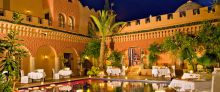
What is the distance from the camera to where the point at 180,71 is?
16.6 meters

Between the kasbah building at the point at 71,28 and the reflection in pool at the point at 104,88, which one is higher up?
the kasbah building at the point at 71,28

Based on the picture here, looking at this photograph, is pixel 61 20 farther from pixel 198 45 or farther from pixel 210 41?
pixel 210 41

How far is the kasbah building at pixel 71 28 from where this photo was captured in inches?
634

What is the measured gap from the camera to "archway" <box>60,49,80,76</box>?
1959 cm

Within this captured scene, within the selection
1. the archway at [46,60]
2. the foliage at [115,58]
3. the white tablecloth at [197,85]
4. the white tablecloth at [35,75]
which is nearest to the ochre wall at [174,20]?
the foliage at [115,58]

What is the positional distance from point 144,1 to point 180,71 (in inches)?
485

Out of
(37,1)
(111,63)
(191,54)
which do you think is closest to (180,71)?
(191,54)

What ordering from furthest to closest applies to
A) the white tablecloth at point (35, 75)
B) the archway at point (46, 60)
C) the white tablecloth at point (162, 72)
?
the archway at point (46, 60) < the white tablecloth at point (162, 72) < the white tablecloth at point (35, 75)

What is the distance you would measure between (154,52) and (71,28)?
6733mm

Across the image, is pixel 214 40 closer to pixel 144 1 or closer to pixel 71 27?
pixel 71 27

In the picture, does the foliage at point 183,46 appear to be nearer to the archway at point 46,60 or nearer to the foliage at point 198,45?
the foliage at point 198,45

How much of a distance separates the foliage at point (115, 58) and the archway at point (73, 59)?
262 cm

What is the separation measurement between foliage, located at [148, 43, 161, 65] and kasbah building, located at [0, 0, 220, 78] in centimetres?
59

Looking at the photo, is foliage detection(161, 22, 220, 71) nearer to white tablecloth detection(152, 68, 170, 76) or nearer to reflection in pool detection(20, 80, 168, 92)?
A: white tablecloth detection(152, 68, 170, 76)
